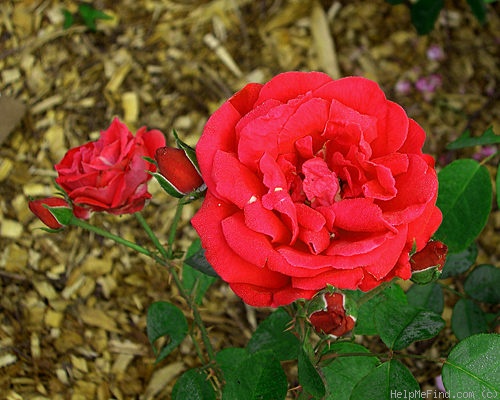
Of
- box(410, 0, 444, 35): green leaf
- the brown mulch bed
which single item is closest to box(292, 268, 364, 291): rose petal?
the brown mulch bed

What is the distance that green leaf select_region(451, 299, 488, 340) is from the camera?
A: 134 centimetres

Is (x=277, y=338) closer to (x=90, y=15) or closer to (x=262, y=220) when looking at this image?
(x=262, y=220)

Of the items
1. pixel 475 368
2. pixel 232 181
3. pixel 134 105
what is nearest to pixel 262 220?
pixel 232 181

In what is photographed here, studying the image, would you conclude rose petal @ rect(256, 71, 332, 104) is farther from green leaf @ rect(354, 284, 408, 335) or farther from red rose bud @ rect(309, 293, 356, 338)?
green leaf @ rect(354, 284, 408, 335)

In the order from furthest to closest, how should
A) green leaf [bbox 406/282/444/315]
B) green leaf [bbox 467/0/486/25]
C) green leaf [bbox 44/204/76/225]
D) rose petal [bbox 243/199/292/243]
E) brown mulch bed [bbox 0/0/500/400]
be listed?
green leaf [bbox 467/0/486/25], brown mulch bed [bbox 0/0/500/400], green leaf [bbox 406/282/444/315], green leaf [bbox 44/204/76/225], rose petal [bbox 243/199/292/243]

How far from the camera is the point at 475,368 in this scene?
Answer: 3.05 ft

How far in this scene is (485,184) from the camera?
1.22 metres

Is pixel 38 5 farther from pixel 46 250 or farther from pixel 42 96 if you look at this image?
pixel 46 250

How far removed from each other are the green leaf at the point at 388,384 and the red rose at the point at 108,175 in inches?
20.1

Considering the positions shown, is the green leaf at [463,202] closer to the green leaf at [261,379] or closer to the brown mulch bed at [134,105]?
the green leaf at [261,379]

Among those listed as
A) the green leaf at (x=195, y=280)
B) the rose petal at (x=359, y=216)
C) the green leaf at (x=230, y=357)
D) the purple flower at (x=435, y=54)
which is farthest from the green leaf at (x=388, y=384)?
the purple flower at (x=435, y=54)

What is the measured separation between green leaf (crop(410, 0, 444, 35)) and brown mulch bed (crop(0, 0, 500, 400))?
10.4 inches

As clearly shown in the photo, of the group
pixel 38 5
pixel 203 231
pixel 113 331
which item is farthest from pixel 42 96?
pixel 203 231

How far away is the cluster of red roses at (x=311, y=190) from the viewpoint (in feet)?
2.61
